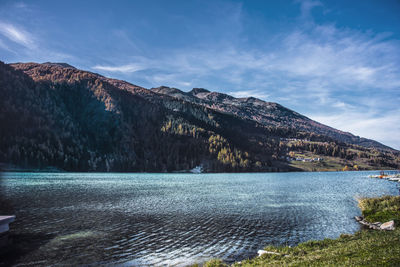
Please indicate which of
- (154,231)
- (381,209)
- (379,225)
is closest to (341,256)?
(379,225)

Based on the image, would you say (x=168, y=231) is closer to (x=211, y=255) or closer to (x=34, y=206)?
(x=211, y=255)

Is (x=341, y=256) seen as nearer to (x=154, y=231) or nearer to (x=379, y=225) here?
(x=379, y=225)

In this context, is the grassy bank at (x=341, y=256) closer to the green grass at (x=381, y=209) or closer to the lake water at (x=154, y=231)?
the lake water at (x=154, y=231)

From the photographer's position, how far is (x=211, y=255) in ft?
72.1

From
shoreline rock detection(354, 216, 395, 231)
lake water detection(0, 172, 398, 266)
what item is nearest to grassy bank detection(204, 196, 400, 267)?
lake water detection(0, 172, 398, 266)

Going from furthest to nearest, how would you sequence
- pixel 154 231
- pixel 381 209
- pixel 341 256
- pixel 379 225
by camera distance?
pixel 381 209
pixel 379 225
pixel 154 231
pixel 341 256

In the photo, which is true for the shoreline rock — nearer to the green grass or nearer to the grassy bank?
the green grass

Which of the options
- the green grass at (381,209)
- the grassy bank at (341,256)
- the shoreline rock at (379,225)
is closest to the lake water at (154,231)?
the shoreline rock at (379,225)

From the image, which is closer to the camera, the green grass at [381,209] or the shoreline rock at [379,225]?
the shoreline rock at [379,225]

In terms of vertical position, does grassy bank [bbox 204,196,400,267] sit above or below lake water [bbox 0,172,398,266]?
above

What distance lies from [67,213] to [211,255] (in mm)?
27853

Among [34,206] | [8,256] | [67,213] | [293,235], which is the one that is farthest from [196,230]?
[34,206]

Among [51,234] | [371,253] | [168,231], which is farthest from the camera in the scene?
[168,231]

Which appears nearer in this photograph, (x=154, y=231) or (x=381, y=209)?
(x=154, y=231)
